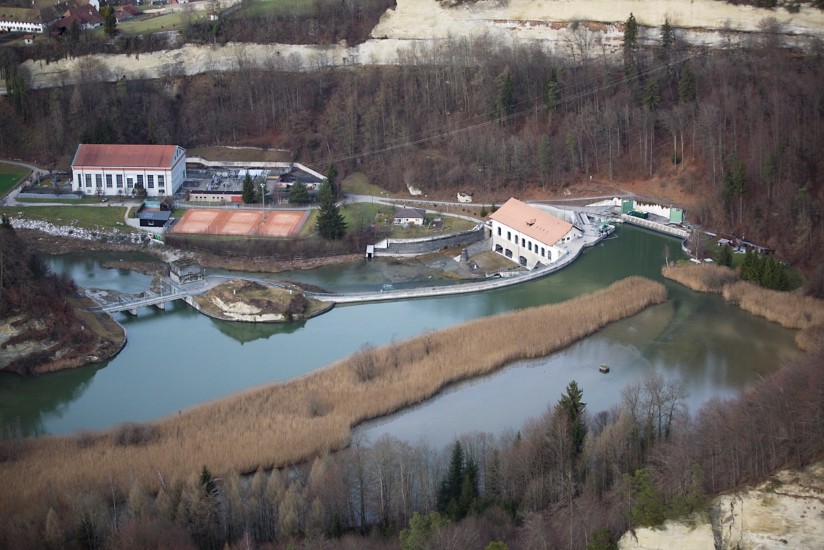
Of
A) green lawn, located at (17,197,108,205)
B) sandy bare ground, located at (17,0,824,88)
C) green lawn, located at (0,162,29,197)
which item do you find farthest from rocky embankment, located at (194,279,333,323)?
sandy bare ground, located at (17,0,824,88)

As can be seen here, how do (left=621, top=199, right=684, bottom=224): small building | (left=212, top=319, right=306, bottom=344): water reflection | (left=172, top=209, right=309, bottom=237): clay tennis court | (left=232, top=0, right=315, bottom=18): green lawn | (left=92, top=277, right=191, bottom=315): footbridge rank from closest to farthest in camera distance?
1. (left=212, top=319, right=306, bottom=344): water reflection
2. (left=92, top=277, right=191, bottom=315): footbridge
3. (left=172, top=209, right=309, bottom=237): clay tennis court
4. (left=621, top=199, right=684, bottom=224): small building
5. (left=232, top=0, right=315, bottom=18): green lawn

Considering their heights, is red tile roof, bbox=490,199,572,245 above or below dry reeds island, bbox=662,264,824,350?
above

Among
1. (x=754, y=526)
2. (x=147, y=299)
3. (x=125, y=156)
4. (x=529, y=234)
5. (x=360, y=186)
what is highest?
(x=125, y=156)

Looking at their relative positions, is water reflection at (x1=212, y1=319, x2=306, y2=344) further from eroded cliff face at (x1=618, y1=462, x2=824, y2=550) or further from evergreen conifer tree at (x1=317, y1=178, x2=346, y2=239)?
eroded cliff face at (x1=618, y1=462, x2=824, y2=550)

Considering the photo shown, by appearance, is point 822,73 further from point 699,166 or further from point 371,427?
point 371,427

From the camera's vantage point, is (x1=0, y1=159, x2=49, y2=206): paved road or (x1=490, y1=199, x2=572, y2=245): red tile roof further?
(x1=0, y1=159, x2=49, y2=206): paved road

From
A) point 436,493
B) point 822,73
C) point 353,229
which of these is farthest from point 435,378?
point 822,73

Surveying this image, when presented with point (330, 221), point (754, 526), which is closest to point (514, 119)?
point (330, 221)

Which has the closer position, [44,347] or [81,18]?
[44,347]

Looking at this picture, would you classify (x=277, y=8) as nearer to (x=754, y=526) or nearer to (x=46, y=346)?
(x=46, y=346)
